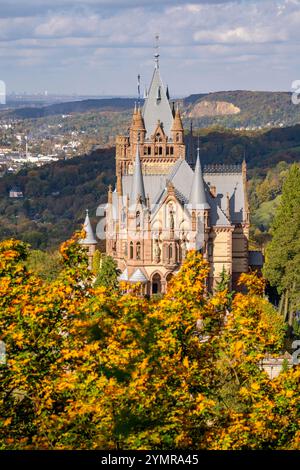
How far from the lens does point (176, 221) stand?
94.4m

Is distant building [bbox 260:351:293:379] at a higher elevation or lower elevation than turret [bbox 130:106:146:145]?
lower

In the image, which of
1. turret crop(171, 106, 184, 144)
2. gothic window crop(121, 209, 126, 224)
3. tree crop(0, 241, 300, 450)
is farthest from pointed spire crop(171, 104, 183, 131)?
tree crop(0, 241, 300, 450)

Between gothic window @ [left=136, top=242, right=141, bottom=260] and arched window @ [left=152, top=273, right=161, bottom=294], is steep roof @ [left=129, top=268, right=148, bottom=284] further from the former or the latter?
arched window @ [left=152, top=273, right=161, bottom=294]

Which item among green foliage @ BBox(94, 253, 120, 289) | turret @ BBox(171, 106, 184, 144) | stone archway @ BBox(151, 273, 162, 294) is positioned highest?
turret @ BBox(171, 106, 184, 144)

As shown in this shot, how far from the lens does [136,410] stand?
35000 mm

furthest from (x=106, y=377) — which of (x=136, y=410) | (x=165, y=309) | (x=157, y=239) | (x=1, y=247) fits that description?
(x=157, y=239)

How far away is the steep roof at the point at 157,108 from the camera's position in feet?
358

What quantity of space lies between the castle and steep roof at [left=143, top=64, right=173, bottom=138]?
6.43 meters

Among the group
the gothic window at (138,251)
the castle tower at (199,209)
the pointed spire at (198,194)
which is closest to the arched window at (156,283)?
the gothic window at (138,251)

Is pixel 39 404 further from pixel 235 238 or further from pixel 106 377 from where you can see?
pixel 235 238

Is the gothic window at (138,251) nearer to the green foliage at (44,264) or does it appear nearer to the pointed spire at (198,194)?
the pointed spire at (198,194)

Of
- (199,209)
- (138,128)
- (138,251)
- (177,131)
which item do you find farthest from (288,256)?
(138,128)

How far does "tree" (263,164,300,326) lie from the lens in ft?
307

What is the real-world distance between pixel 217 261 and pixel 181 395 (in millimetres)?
60251
